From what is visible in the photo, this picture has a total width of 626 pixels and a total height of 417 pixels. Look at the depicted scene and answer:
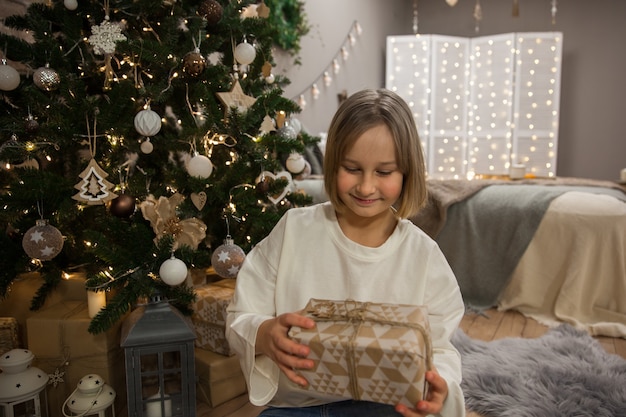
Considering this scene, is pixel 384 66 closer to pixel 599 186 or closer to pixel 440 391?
pixel 599 186

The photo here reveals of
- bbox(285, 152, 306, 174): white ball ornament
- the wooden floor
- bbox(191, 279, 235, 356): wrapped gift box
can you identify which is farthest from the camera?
the wooden floor

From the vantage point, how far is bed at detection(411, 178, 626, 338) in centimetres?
253

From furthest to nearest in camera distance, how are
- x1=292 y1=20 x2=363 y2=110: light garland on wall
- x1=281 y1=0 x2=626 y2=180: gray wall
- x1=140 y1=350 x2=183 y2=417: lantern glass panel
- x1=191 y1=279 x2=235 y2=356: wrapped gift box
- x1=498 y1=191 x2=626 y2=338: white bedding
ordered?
x1=281 y1=0 x2=626 y2=180: gray wall < x1=292 y1=20 x2=363 y2=110: light garland on wall < x1=498 y1=191 x2=626 y2=338: white bedding < x1=191 y1=279 x2=235 y2=356: wrapped gift box < x1=140 y1=350 x2=183 y2=417: lantern glass panel

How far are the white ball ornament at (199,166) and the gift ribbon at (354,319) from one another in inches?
34.5

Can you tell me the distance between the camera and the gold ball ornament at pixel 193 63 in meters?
1.55

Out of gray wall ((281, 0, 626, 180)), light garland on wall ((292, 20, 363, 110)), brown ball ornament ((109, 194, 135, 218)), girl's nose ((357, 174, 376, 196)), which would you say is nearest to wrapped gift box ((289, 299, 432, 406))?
girl's nose ((357, 174, 376, 196))

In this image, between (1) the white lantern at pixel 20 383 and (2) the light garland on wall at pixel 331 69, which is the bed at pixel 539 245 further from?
(1) the white lantern at pixel 20 383

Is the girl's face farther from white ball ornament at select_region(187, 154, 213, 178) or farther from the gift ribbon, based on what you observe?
white ball ornament at select_region(187, 154, 213, 178)

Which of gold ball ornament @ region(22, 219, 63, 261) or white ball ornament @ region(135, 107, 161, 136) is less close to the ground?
white ball ornament @ region(135, 107, 161, 136)

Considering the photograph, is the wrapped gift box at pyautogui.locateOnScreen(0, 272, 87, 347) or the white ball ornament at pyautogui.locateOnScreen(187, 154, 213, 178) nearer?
the white ball ornament at pyautogui.locateOnScreen(187, 154, 213, 178)

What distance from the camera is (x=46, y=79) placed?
1438mm

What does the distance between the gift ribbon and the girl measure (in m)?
0.10

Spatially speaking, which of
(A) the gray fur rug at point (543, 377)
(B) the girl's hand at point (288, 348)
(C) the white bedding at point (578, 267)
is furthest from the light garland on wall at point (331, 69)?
(B) the girl's hand at point (288, 348)

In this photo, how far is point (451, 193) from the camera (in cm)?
295
